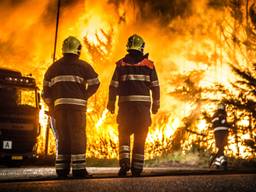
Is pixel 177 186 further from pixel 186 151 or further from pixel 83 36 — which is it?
pixel 83 36

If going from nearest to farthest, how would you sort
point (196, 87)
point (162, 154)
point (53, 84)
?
point (53, 84) → point (162, 154) → point (196, 87)

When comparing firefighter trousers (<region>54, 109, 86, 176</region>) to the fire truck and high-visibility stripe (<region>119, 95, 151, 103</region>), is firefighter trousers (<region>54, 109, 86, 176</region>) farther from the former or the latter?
the fire truck

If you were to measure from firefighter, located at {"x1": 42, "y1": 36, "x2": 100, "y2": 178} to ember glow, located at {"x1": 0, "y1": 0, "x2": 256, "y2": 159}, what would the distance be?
7275 millimetres

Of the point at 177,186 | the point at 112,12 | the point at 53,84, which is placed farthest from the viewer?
the point at 112,12

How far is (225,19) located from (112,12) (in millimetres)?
3913

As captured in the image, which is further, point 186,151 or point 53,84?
point 186,151

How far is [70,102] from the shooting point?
7.23 meters

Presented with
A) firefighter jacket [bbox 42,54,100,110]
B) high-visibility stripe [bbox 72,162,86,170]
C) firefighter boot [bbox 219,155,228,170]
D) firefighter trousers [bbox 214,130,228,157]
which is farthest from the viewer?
firefighter trousers [bbox 214,130,228,157]

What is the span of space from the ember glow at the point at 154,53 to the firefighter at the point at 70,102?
7275mm

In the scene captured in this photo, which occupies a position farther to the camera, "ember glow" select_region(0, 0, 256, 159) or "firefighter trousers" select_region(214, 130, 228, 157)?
"ember glow" select_region(0, 0, 256, 159)

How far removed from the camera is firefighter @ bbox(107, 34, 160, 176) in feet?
25.4

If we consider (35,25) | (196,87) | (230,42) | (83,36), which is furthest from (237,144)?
(35,25)

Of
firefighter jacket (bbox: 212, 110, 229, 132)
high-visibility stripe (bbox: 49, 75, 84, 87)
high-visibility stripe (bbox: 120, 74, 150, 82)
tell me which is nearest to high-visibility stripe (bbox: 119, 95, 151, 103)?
high-visibility stripe (bbox: 120, 74, 150, 82)

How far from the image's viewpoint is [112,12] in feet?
64.8
